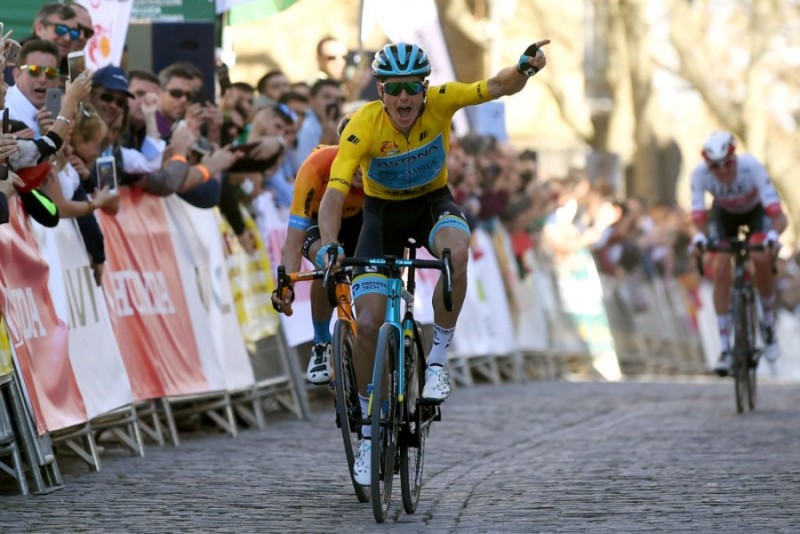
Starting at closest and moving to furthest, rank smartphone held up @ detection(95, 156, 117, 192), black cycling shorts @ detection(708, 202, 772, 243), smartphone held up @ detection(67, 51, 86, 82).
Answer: smartphone held up @ detection(67, 51, 86, 82) → smartphone held up @ detection(95, 156, 117, 192) → black cycling shorts @ detection(708, 202, 772, 243)

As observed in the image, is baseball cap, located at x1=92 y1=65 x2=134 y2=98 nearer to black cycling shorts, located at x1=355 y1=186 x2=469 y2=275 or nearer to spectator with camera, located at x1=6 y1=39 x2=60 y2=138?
spectator with camera, located at x1=6 y1=39 x2=60 y2=138

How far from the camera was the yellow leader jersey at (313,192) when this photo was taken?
11352 mm

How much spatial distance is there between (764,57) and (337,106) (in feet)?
87.9

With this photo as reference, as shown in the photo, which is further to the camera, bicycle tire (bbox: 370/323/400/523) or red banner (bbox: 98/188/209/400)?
red banner (bbox: 98/188/209/400)

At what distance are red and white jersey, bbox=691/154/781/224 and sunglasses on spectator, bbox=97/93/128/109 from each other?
594cm

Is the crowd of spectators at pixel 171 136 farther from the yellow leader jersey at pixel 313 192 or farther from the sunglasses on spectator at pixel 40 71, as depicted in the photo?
the yellow leader jersey at pixel 313 192

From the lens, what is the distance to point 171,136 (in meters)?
14.3

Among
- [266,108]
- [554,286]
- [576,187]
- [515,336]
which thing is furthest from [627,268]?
[266,108]

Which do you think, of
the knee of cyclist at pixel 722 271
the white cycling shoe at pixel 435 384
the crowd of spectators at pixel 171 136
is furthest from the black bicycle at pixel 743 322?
the white cycling shoe at pixel 435 384

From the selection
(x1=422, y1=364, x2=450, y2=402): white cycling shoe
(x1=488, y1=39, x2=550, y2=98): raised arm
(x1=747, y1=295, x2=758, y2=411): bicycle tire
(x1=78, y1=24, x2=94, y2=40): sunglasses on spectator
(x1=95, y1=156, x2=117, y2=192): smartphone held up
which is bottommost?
(x1=747, y1=295, x2=758, y2=411): bicycle tire

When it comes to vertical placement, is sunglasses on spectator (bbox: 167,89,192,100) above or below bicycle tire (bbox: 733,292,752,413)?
above

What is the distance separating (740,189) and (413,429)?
785 cm

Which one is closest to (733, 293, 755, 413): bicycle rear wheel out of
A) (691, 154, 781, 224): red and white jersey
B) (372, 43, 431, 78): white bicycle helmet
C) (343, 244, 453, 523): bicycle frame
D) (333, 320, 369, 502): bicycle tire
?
(691, 154, 781, 224): red and white jersey

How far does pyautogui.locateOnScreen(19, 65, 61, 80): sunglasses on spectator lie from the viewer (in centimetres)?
1173
